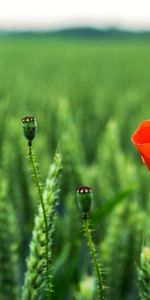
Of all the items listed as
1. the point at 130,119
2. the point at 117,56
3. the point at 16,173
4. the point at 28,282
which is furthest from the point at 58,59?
the point at 28,282

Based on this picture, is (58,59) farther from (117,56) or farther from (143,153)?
(143,153)

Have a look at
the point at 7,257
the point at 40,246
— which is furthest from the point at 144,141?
the point at 7,257

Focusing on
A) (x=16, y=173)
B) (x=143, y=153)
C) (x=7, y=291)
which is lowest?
(x=7, y=291)

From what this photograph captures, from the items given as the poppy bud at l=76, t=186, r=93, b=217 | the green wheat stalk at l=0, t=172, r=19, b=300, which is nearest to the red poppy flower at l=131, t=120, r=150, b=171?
the poppy bud at l=76, t=186, r=93, b=217

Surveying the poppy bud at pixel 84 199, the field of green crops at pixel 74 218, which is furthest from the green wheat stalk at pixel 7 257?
the poppy bud at pixel 84 199

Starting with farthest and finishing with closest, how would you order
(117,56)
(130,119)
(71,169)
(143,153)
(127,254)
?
(117,56), (130,119), (71,169), (127,254), (143,153)

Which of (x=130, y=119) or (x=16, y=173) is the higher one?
(x=130, y=119)
